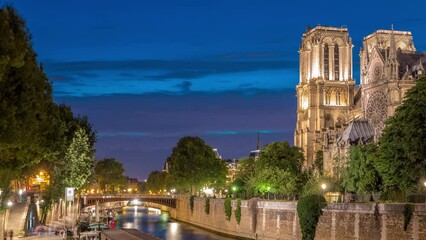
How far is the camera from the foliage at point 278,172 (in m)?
82.4

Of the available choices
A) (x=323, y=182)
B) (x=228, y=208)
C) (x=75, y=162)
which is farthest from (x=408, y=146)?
(x=323, y=182)

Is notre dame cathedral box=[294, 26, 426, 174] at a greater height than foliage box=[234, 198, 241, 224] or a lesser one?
greater

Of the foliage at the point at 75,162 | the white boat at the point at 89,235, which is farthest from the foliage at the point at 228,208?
the white boat at the point at 89,235

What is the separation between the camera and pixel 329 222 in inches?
1839

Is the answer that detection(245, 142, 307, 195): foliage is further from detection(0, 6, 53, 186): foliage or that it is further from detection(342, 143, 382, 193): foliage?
detection(0, 6, 53, 186): foliage

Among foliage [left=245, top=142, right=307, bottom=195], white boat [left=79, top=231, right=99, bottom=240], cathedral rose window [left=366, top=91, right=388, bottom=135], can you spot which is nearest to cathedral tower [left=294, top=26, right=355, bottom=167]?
cathedral rose window [left=366, top=91, right=388, bottom=135]

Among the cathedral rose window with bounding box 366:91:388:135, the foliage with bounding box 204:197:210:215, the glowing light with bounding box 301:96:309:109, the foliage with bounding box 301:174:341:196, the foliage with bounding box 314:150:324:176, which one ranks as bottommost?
the foliage with bounding box 204:197:210:215

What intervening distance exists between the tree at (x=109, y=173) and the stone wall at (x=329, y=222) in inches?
4152

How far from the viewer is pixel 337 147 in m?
100

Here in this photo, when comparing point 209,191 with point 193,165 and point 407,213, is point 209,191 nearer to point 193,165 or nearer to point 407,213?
point 193,165

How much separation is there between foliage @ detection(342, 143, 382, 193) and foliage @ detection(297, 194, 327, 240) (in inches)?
654

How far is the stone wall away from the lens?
3850 centimetres

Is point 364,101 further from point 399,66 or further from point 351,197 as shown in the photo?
point 351,197

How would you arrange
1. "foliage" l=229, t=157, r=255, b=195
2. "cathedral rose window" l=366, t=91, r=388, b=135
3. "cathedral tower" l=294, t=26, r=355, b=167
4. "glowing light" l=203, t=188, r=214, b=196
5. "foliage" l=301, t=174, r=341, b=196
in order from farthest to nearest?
"cathedral tower" l=294, t=26, r=355, b=167 → "glowing light" l=203, t=188, r=214, b=196 → "cathedral rose window" l=366, t=91, r=388, b=135 → "foliage" l=229, t=157, r=255, b=195 → "foliage" l=301, t=174, r=341, b=196
